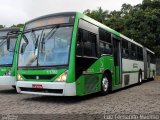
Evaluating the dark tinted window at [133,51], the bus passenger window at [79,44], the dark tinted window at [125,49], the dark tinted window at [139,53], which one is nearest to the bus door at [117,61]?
the dark tinted window at [125,49]

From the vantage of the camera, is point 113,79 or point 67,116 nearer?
point 67,116

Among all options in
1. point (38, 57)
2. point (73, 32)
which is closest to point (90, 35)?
point (73, 32)

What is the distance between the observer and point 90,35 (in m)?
11.4

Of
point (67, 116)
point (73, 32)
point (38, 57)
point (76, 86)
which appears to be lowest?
point (67, 116)

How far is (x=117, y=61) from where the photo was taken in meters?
14.6

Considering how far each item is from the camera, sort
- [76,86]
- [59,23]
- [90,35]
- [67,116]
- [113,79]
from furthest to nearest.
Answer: [113,79] → [90,35] → [59,23] → [76,86] → [67,116]

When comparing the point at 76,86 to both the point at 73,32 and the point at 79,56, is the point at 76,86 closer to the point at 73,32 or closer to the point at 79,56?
the point at 79,56

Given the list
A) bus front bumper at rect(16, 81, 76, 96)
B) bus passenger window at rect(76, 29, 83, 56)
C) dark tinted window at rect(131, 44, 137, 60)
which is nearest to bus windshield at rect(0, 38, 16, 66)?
bus front bumper at rect(16, 81, 76, 96)

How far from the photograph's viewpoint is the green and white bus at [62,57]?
993cm

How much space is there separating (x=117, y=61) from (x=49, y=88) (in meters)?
5.36

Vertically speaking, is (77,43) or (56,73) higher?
(77,43)

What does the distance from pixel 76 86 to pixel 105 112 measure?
6.08ft

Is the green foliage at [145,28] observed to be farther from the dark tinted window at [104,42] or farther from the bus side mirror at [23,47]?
the bus side mirror at [23,47]

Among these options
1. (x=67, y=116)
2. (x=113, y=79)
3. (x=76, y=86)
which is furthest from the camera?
(x=113, y=79)
